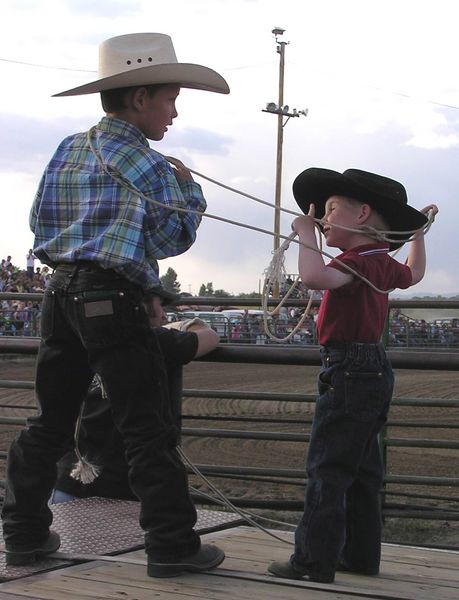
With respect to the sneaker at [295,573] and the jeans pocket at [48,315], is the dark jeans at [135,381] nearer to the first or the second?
the jeans pocket at [48,315]

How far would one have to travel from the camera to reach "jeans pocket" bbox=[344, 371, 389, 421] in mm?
3076

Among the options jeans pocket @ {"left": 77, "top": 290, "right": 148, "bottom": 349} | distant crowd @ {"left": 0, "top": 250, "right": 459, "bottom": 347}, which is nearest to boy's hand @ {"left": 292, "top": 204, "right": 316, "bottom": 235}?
jeans pocket @ {"left": 77, "top": 290, "right": 148, "bottom": 349}

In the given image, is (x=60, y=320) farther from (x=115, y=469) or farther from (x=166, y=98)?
(x=115, y=469)

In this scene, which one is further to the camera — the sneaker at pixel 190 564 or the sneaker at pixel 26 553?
the sneaker at pixel 26 553

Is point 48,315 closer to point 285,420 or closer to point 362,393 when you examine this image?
point 362,393

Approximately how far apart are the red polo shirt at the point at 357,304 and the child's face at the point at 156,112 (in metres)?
0.74

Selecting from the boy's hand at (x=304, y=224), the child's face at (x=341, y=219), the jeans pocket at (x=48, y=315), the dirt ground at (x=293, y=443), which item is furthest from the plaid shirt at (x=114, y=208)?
the dirt ground at (x=293, y=443)

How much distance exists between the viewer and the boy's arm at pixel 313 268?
302cm

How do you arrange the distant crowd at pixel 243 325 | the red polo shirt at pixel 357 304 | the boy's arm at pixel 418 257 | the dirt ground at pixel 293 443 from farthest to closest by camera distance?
the distant crowd at pixel 243 325 → the dirt ground at pixel 293 443 → the boy's arm at pixel 418 257 → the red polo shirt at pixel 357 304

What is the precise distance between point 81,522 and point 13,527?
0.61m

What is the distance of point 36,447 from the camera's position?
10.8 ft

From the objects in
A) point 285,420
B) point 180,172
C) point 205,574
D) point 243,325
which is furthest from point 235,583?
point 243,325

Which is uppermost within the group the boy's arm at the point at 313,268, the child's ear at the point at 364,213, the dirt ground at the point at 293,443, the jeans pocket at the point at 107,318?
the child's ear at the point at 364,213

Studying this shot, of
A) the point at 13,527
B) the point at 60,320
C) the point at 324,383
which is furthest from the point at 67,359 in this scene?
the point at 324,383
